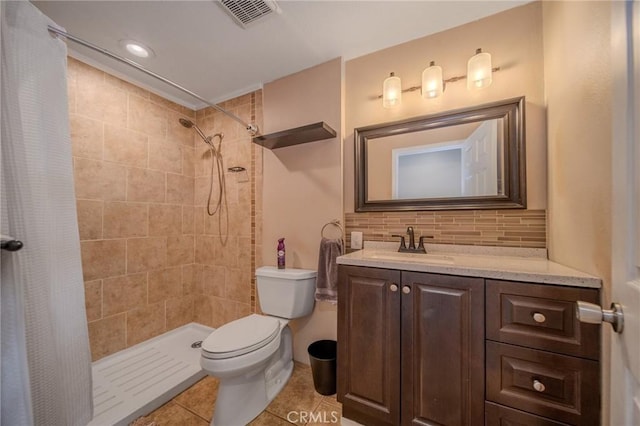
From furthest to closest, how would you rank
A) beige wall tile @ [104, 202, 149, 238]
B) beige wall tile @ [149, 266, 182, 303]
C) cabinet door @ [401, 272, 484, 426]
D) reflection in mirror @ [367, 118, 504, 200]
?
1. beige wall tile @ [149, 266, 182, 303]
2. beige wall tile @ [104, 202, 149, 238]
3. reflection in mirror @ [367, 118, 504, 200]
4. cabinet door @ [401, 272, 484, 426]

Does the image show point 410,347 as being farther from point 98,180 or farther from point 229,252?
point 98,180

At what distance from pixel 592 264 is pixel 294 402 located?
1595mm

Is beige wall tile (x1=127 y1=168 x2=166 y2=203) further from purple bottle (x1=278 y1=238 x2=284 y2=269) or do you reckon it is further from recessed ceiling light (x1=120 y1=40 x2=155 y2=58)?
purple bottle (x1=278 y1=238 x2=284 y2=269)

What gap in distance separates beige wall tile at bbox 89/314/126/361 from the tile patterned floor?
75cm

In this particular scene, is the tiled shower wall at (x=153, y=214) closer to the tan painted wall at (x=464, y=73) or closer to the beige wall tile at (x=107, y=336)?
the beige wall tile at (x=107, y=336)

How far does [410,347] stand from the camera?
105cm

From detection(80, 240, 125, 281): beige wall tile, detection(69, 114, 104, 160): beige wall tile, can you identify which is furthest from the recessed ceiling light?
detection(80, 240, 125, 281): beige wall tile

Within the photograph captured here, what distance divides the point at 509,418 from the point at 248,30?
2.32 meters

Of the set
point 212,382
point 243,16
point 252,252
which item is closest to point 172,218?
point 252,252

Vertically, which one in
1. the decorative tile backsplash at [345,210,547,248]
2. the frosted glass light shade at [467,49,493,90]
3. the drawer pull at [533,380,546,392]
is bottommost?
the drawer pull at [533,380,546,392]

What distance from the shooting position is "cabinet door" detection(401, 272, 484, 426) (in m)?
0.93

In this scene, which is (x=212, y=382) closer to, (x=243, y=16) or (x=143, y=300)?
(x=143, y=300)

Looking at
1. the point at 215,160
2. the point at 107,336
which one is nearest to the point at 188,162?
the point at 215,160

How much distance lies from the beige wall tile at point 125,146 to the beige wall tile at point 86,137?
0.04 meters
